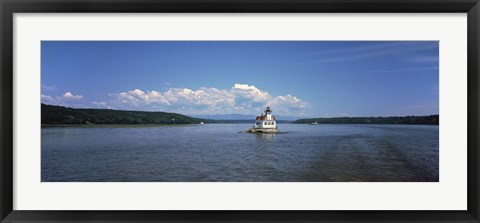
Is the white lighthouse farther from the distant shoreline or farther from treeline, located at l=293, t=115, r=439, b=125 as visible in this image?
treeline, located at l=293, t=115, r=439, b=125

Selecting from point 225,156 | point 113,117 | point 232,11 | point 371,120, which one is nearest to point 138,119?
point 113,117

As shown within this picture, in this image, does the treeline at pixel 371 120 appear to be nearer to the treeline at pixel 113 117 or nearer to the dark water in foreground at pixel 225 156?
the dark water in foreground at pixel 225 156

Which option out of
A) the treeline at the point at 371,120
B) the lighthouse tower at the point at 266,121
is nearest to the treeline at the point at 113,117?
the lighthouse tower at the point at 266,121

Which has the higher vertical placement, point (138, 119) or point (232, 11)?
point (232, 11)

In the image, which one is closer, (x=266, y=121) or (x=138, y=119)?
(x=138, y=119)

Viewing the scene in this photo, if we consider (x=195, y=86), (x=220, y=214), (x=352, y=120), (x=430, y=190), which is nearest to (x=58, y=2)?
(x=195, y=86)

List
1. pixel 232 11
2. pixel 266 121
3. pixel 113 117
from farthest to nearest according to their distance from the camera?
1. pixel 266 121
2. pixel 113 117
3. pixel 232 11

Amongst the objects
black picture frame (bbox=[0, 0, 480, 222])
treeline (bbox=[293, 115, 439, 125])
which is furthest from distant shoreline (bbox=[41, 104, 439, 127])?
black picture frame (bbox=[0, 0, 480, 222])

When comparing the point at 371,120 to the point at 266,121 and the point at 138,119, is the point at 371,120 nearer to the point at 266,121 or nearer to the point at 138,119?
the point at 266,121
